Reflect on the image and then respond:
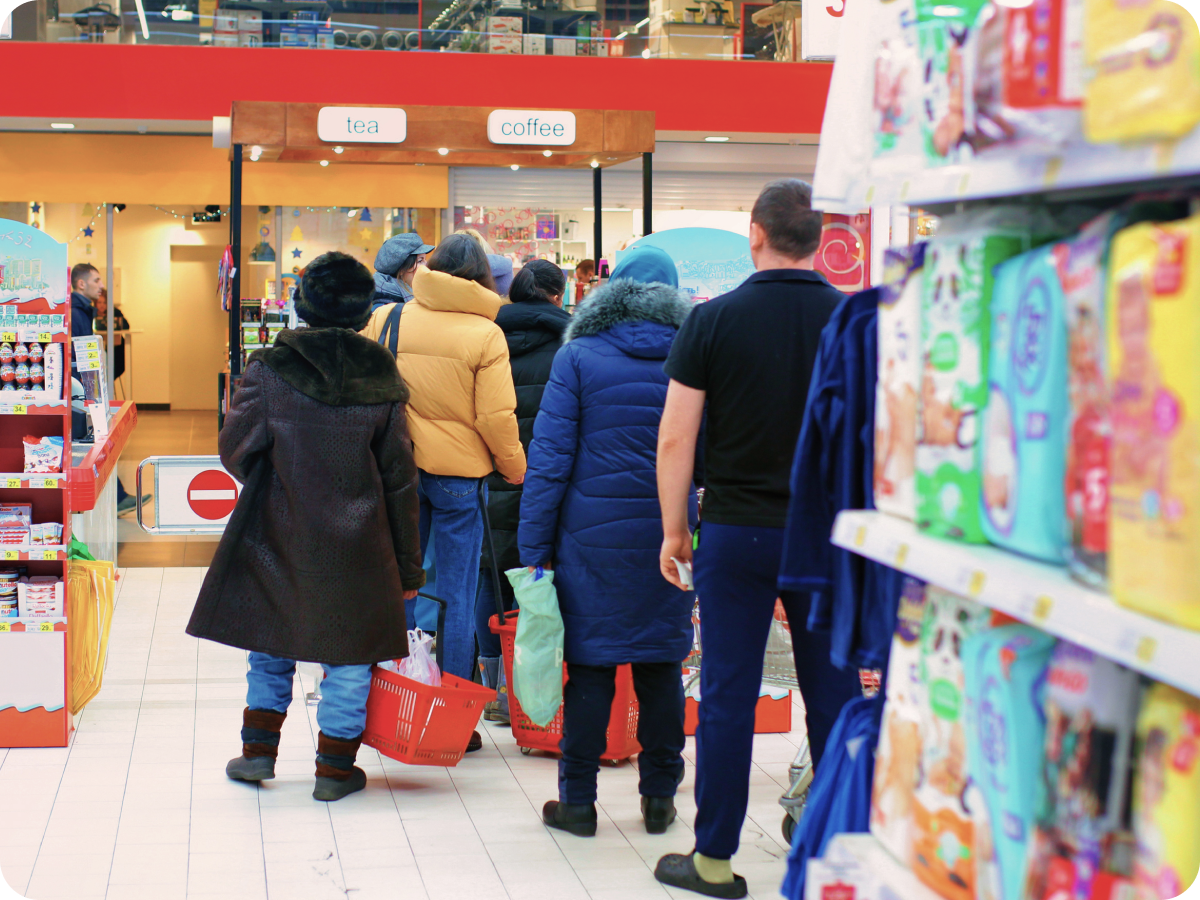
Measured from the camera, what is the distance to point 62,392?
13.2 ft

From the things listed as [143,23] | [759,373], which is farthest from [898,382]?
[143,23]

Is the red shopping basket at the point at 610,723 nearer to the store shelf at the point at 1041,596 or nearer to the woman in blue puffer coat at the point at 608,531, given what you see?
the woman in blue puffer coat at the point at 608,531

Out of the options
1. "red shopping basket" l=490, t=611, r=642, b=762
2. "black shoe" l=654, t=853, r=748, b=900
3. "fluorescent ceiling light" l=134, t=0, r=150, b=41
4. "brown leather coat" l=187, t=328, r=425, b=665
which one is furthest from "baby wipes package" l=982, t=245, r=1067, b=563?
"fluorescent ceiling light" l=134, t=0, r=150, b=41

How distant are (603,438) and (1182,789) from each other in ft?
7.76

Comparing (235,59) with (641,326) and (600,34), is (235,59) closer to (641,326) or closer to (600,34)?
(600,34)

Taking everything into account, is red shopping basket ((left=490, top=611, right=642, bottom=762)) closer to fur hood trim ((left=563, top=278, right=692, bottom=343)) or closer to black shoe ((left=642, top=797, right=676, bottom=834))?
black shoe ((left=642, top=797, right=676, bottom=834))

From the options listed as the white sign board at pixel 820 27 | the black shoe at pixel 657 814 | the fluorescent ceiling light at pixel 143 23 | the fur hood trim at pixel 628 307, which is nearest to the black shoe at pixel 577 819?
the black shoe at pixel 657 814

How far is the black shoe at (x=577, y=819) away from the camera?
3.44m

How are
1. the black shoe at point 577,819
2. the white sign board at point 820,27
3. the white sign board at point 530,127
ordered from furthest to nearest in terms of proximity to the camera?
the white sign board at point 530,127
the white sign board at point 820,27
the black shoe at point 577,819

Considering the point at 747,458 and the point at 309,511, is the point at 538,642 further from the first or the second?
the point at 747,458

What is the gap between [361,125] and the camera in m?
6.44

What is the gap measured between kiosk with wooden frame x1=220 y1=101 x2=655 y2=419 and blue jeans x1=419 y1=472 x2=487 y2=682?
8.99ft

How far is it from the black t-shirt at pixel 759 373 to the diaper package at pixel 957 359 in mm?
1352

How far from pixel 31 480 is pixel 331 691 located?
1.25 m
